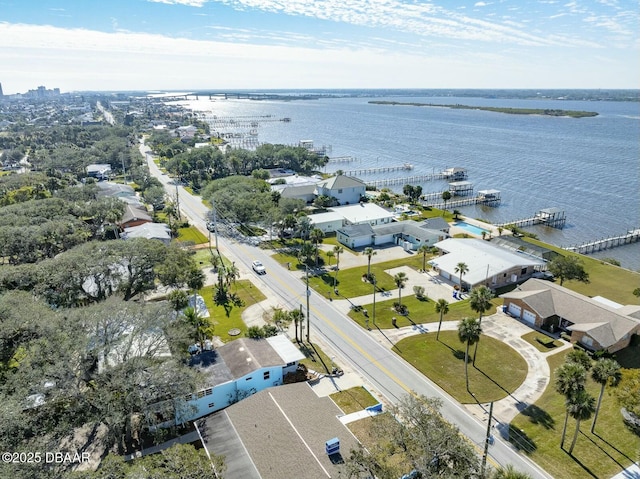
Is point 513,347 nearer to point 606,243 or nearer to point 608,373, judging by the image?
point 608,373

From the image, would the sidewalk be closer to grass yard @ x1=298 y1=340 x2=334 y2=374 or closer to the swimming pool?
grass yard @ x1=298 y1=340 x2=334 y2=374

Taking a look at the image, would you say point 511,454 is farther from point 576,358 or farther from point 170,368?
point 170,368

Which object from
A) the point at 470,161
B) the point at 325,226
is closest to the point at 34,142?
the point at 325,226

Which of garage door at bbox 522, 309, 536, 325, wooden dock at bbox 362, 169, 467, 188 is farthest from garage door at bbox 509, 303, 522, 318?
wooden dock at bbox 362, 169, 467, 188

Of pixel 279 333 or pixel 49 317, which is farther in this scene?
pixel 279 333

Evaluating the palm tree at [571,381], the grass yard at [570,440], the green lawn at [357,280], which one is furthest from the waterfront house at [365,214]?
the palm tree at [571,381]
